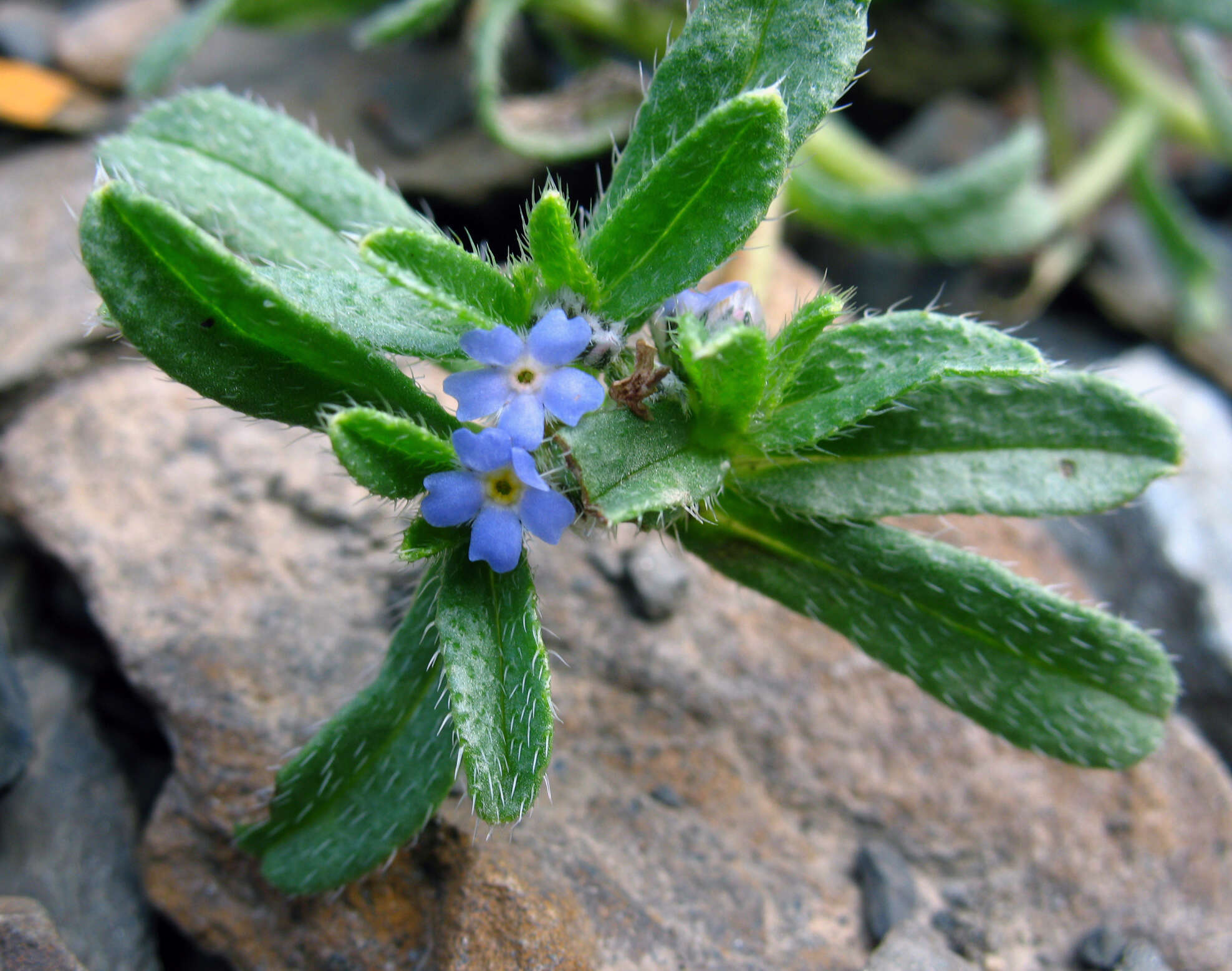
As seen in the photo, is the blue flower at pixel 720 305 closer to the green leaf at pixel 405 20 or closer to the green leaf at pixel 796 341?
the green leaf at pixel 796 341

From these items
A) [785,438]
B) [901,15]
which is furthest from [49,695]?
[901,15]

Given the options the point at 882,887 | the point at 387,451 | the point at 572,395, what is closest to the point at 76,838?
the point at 387,451

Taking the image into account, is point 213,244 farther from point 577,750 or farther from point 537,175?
point 537,175

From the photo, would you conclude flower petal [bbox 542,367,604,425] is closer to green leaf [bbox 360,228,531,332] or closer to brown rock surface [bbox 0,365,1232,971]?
green leaf [bbox 360,228,531,332]

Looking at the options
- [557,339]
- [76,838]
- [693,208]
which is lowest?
[76,838]

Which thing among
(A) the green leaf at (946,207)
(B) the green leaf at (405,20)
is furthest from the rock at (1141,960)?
(B) the green leaf at (405,20)

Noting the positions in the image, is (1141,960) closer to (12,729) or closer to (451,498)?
(451,498)

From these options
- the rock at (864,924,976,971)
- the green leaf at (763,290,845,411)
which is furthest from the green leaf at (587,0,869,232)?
the rock at (864,924,976,971)
